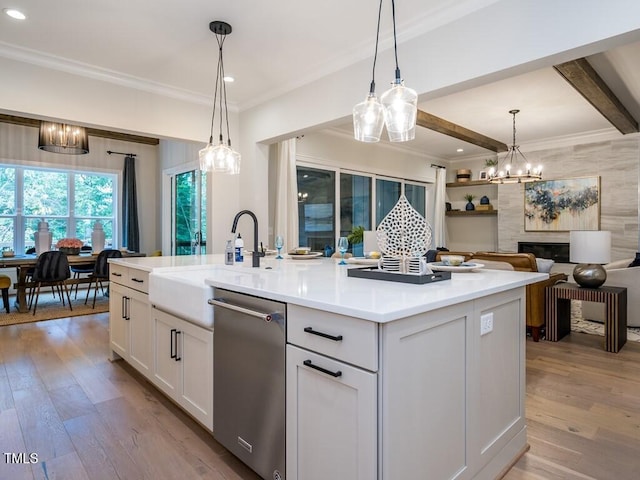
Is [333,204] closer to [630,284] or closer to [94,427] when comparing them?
[630,284]

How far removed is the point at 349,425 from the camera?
4.17 ft

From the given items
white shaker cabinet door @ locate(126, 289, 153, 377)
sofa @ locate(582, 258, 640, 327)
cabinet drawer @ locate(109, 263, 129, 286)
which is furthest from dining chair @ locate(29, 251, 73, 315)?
sofa @ locate(582, 258, 640, 327)

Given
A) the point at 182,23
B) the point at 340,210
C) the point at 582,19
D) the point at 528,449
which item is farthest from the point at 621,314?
the point at 182,23

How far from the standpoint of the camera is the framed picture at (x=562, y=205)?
6.58m

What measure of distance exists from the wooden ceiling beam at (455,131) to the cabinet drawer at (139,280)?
3887 millimetres

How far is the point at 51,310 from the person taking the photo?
5348mm

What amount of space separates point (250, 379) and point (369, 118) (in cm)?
149

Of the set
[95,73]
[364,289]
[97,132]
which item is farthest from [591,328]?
[97,132]

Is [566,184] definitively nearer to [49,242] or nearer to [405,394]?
[405,394]

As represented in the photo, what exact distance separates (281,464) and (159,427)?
1.05 m

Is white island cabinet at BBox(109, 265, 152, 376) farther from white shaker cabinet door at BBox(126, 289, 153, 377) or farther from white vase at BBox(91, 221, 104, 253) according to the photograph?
white vase at BBox(91, 221, 104, 253)

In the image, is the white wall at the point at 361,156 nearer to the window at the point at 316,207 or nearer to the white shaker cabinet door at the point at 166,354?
the window at the point at 316,207

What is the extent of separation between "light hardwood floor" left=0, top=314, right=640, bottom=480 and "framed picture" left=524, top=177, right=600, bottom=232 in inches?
149

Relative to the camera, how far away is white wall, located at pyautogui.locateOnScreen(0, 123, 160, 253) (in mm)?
6324
